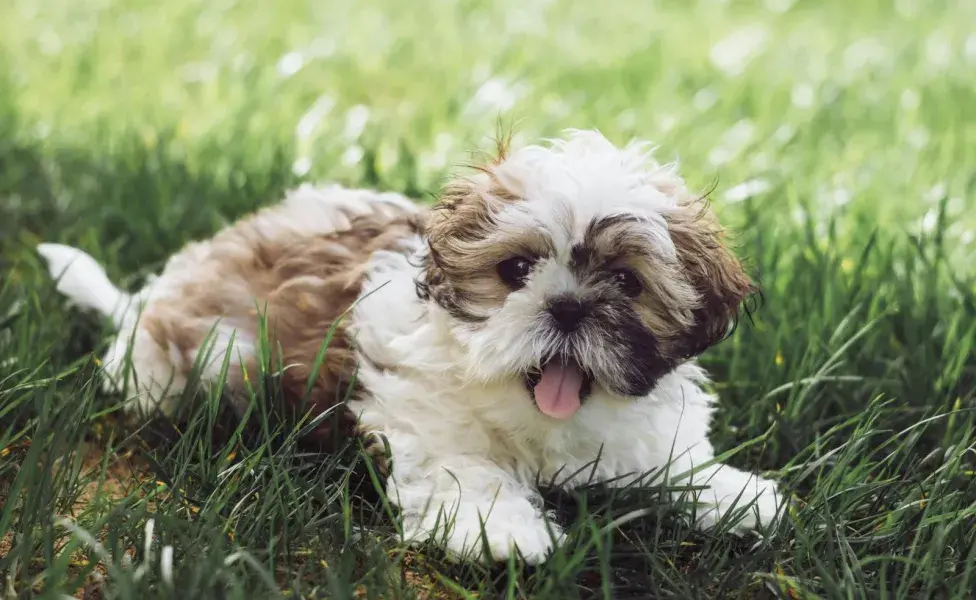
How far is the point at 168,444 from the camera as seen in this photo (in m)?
3.10

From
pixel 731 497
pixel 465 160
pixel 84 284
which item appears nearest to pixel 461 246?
pixel 731 497

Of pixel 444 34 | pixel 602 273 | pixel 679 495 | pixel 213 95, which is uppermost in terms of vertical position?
pixel 444 34

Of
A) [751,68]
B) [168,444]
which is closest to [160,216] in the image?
[168,444]

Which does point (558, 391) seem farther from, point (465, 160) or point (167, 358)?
point (465, 160)

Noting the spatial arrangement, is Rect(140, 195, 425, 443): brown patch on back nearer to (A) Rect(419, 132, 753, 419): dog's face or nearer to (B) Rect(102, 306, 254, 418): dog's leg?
(B) Rect(102, 306, 254, 418): dog's leg

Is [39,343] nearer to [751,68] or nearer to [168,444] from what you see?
[168,444]

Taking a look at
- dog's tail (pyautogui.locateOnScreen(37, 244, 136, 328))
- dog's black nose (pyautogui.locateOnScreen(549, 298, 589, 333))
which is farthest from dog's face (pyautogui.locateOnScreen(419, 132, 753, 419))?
dog's tail (pyautogui.locateOnScreen(37, 244, 136, 328))

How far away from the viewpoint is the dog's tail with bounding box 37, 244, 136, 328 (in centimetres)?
372

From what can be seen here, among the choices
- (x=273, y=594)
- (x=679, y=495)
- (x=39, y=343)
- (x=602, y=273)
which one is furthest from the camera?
(x=39, y=343)

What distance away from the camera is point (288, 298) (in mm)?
3324

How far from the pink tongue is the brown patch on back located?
0.62m

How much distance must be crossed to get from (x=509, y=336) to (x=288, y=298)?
0.98 m

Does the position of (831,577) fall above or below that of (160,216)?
below

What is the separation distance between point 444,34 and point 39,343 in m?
4.92
